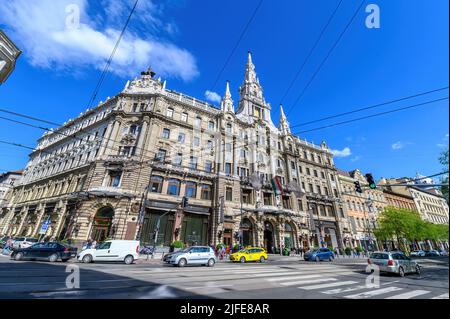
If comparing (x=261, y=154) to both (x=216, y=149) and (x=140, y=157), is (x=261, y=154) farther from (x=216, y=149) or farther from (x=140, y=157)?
(x=140, y=157)

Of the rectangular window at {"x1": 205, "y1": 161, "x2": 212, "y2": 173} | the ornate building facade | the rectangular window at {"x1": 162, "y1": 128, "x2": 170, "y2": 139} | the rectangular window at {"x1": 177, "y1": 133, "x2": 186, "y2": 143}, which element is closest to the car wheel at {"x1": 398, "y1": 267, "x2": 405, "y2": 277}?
the rectangular window at {"x1": 205, "y1": 161, "x2": 212, "y2": 173}

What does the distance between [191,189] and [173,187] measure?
2.65 m

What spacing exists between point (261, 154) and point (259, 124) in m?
6.43

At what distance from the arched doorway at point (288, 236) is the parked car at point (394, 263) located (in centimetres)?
2159

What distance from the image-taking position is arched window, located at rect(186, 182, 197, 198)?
2989cm

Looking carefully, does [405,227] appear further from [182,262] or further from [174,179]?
[174,179]

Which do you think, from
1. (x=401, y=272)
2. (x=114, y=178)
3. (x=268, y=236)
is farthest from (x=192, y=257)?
(x=268, y=236)

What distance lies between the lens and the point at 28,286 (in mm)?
7129

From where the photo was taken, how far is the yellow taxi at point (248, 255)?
2159 centimetres

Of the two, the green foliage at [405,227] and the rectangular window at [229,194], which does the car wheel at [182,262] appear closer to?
the rectangular window at [229,194]

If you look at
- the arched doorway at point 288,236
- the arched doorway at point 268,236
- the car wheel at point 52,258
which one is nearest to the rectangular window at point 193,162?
the arched doorway at point 268,236

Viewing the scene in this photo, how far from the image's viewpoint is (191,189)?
30250 millimetres

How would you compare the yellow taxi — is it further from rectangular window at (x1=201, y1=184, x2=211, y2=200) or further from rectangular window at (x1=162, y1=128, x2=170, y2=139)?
rectangular window at (x1=162, y1=128, x2=170, y2=139)

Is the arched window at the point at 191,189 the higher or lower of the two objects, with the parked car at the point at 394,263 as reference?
higher
